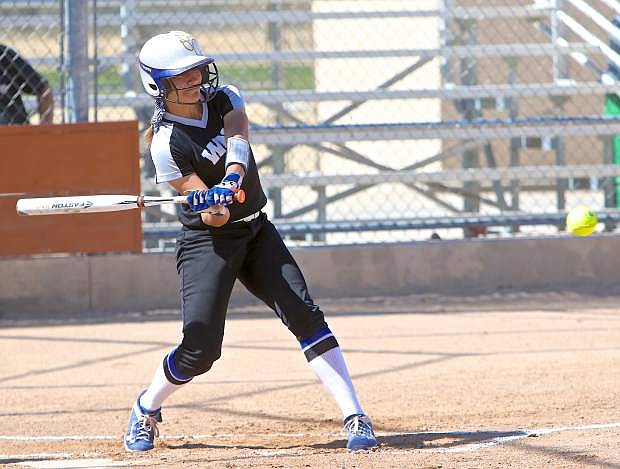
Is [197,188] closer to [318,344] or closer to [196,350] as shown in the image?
[196,350]

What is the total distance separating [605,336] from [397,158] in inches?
264

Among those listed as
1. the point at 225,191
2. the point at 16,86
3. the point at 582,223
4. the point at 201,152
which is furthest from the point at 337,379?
the point at 16,86

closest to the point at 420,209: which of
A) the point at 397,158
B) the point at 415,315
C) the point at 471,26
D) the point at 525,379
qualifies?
the point at 397,158

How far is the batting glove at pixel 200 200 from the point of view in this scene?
14.0 ft

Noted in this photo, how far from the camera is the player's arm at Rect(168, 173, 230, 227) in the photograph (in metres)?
4.48

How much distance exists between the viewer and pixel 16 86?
9.49 meters

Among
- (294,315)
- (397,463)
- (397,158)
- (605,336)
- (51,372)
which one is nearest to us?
(397,463)

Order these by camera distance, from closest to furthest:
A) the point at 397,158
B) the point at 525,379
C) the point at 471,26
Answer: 1. the point at 525,379
2. the point at 471,26
3. the point at 397,158

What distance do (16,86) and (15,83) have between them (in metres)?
0.03

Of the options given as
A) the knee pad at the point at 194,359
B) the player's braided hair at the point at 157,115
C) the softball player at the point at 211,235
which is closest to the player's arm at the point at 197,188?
the softball player at the point at 211,235

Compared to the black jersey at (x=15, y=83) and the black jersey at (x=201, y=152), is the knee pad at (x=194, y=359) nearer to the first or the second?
the black jersey at (x=201, y=152)

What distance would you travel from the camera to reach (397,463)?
13.9 feet

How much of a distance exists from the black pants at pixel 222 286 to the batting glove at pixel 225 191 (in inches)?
13.8

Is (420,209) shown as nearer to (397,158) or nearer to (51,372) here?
(397,158)
